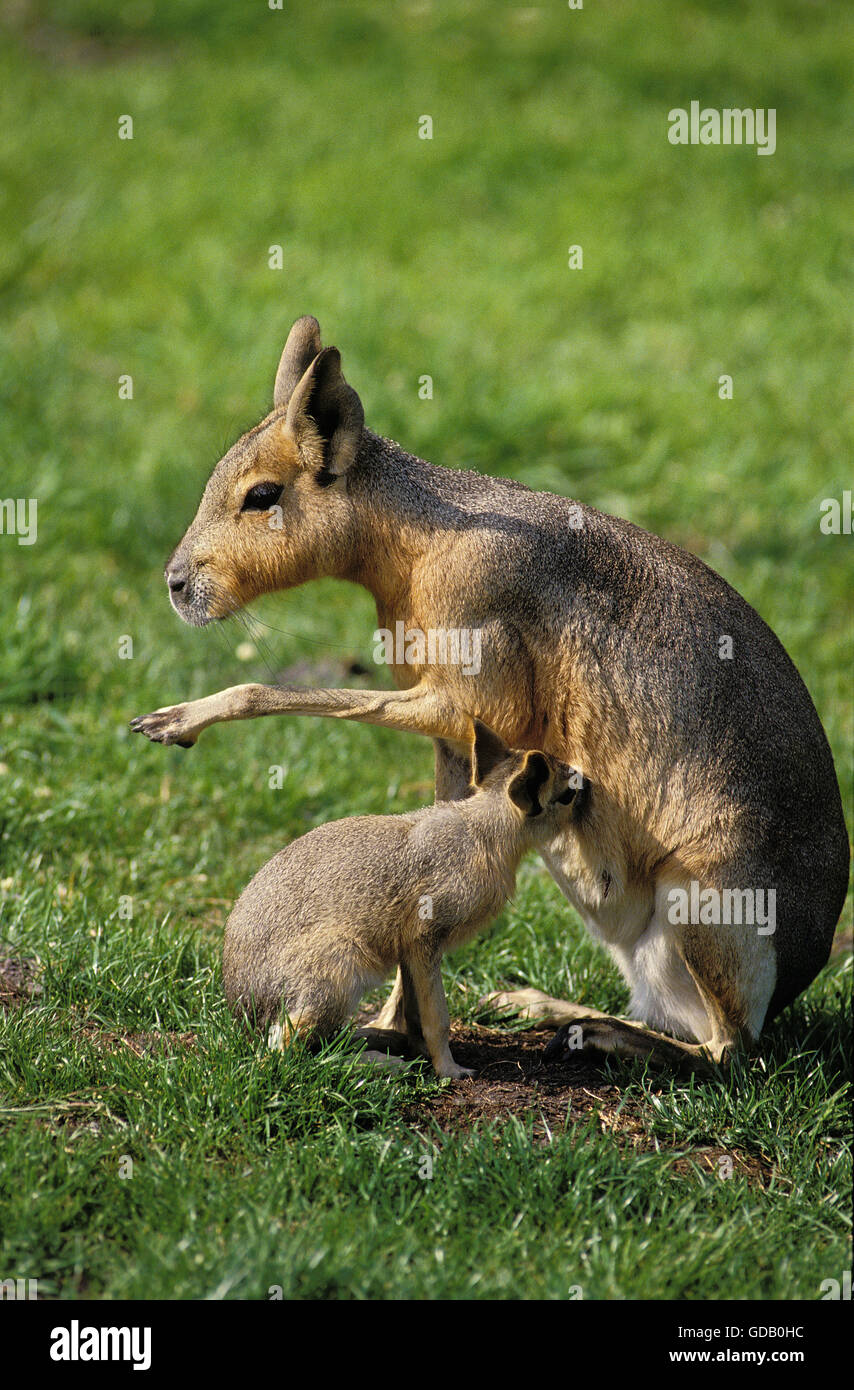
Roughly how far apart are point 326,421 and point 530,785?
1.16 metres

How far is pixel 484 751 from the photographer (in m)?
3.97

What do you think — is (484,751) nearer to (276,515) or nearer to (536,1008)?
(276,515)

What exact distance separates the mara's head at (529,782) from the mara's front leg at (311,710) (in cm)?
9

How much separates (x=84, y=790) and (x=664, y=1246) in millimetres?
3044

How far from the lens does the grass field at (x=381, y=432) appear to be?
3.37 meters

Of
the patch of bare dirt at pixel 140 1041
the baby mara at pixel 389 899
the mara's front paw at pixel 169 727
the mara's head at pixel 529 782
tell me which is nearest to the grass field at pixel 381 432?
the patch of bare dirt at pixel 140 1041

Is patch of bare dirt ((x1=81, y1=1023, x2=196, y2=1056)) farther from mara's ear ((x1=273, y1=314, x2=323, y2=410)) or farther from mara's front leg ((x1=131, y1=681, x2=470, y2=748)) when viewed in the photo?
mara's ear ((x1=273, y1=314, x2=323, y2=410))

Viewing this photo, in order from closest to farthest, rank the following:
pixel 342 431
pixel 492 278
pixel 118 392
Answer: pixel 342 431 → pixel 118 392 → pixel 492 278

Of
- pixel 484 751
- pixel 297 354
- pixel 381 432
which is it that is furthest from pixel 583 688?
pixel 381 432

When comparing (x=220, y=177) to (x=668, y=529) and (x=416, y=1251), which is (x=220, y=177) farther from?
(x=416, y=1251)

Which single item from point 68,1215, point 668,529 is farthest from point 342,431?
point 668,529

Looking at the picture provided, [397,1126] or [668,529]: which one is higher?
[668,529]

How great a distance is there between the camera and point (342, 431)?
4.00 m

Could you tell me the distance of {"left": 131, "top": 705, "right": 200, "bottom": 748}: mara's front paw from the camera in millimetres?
3895
